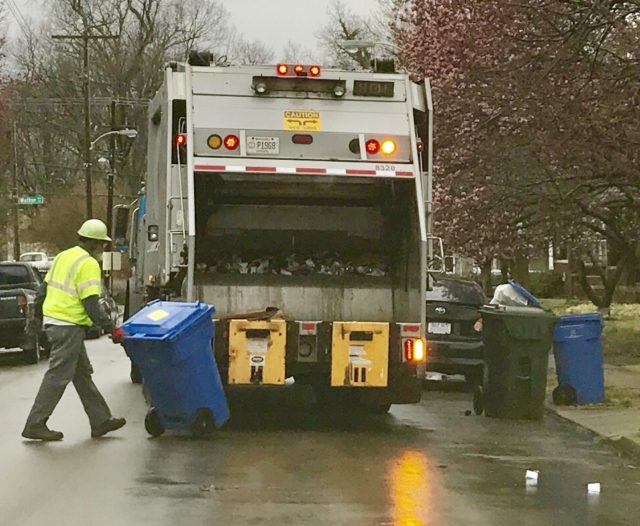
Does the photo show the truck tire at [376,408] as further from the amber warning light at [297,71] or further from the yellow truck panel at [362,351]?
the amber warning light at [297,71]

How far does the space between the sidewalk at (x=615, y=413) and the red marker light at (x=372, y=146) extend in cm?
323

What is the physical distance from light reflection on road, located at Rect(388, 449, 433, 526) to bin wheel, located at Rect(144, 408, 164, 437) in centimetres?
204

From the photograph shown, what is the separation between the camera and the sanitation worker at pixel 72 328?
11047mm

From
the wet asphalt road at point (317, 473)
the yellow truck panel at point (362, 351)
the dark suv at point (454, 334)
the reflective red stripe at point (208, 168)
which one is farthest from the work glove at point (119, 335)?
the dark suv at point (454, 334)

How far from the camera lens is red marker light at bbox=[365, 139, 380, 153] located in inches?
478

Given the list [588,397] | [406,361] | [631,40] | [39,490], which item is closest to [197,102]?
[406,361]

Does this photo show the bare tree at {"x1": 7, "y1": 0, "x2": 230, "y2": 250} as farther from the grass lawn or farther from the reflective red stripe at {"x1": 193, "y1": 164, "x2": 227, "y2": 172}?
the reflective red stripe at {"x1": 193, "y1": 164, "x2": 227, "y2": 172}

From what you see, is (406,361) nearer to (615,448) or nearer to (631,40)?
(615,448)

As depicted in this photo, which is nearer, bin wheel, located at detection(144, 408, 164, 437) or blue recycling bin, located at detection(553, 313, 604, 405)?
bin wheel, located at detection(144, 408, 164, 437)

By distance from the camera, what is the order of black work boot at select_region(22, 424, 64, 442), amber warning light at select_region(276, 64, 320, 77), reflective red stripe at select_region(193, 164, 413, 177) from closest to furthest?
black work boot at select_region(22, 424, 64, 442) < reflective red stripe at select_region(193, 164, 413, 177) < amber warning light at select_region(276, 64, 320, 77)

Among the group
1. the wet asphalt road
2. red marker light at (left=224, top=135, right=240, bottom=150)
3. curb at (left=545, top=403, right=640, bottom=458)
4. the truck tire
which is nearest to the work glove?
the wet asphalt road

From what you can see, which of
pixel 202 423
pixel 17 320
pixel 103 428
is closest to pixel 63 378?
pixel 103 428

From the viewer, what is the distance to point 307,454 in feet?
34.5

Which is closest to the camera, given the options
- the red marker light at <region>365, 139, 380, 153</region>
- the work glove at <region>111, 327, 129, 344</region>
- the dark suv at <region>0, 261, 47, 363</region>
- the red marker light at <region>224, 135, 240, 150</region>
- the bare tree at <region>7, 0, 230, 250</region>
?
the work glove at <region>111, 327, 129, 344</region>
